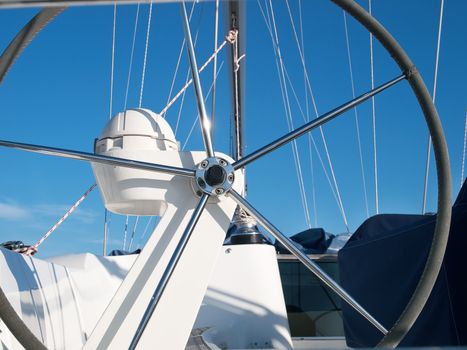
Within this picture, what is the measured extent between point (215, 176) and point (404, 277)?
86 cm

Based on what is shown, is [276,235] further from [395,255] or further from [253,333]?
[253,333]

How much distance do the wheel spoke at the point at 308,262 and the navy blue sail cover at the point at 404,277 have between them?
0.46 meters

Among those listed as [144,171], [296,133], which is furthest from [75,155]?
[296,133]

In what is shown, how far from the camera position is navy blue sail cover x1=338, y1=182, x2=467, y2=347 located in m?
1.17

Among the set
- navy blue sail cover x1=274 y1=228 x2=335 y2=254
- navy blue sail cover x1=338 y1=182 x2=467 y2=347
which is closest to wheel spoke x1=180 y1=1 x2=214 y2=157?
navy blue sail cover x1=338 y1=182 x2=467 y2=347

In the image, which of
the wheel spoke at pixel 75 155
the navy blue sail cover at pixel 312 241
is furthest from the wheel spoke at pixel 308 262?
the navy blue sail cover at pixel 312 241

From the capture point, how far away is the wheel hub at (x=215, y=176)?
0.85m

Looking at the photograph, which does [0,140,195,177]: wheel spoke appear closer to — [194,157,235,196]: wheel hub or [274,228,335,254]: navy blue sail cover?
[194,157,235,196]: wheel hub

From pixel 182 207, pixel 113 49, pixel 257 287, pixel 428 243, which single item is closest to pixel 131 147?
pixel 182 207

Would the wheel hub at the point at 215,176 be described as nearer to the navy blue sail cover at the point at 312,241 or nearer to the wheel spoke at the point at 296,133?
the wheel spoke at the point at 296,133

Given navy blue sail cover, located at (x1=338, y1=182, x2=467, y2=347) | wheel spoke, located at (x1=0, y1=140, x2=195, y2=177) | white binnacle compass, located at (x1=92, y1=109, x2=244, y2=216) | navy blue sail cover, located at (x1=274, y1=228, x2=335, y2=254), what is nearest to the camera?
wheel spoke, located at (x1=0, y1=140, x2=195, y2=177)

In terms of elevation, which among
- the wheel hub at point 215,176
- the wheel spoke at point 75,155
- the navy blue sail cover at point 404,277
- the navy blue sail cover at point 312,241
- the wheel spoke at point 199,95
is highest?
the wheel spoke at point 199,95

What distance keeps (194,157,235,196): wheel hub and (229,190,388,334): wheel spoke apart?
3 centimetres

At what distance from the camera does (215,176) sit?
0.85 m
